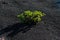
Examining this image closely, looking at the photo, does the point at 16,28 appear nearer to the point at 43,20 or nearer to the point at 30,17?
Result: the point at 30,17

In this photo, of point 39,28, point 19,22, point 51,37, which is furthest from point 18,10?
point 51,37

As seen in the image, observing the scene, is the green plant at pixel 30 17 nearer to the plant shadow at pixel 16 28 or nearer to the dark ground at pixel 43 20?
the plant shadow at pixel 16 28

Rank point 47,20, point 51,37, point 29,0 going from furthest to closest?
point 29,0
point 47,20
point 51,37

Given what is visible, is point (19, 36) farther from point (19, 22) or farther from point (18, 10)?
point (18, 10)

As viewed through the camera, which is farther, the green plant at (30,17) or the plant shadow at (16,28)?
the green plant at (30,17)

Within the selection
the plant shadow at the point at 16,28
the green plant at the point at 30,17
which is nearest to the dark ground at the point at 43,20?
the plant shadow at the point at 16,28

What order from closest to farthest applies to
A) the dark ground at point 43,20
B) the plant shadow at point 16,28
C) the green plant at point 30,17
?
the dark ground at point 43,20
the plant shadow at point 16,28
the green plant at point 30,17

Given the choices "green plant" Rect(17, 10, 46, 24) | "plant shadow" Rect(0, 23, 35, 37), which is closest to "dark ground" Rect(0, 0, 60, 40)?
"plant shadow" Rect(0, 23, 35, 37)

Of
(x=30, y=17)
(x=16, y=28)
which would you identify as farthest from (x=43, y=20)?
(x=16, y=28)

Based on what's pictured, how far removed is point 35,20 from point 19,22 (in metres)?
0.78

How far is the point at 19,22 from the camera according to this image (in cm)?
1012

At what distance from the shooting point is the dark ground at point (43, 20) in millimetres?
9086

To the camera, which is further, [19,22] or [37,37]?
[19,22]

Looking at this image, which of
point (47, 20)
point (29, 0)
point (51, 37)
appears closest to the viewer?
point (51, 37)
